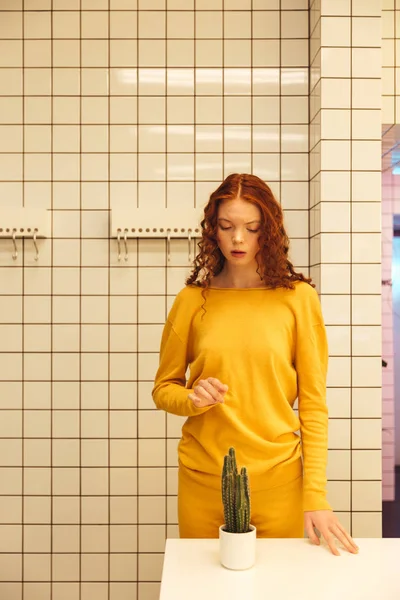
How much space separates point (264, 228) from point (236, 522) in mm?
725

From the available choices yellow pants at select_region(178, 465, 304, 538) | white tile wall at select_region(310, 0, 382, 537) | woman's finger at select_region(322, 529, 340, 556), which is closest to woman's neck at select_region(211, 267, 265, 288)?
yellow pants at select_region(178, 465, 304, 538)

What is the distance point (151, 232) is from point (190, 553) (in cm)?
145

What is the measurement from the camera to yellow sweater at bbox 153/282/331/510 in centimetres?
156

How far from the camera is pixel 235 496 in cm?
127

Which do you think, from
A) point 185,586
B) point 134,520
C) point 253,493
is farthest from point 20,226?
point 185,586

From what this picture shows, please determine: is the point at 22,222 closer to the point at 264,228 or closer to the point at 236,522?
the point at 264,228

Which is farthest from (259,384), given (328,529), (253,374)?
(328,529)

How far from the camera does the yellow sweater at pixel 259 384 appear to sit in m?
1.56

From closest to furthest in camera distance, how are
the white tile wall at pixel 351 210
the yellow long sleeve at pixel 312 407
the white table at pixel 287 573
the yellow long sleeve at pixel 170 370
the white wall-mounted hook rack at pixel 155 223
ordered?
the white table at pixel 287 573
the yellow long sleeve at pixel 312 407
the yellow long sleeve at pixel 170 370
the white tile wall at pixel 351 210
the white wall-mounted hook rack at pixel 155 223

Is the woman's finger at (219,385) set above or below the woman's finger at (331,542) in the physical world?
above

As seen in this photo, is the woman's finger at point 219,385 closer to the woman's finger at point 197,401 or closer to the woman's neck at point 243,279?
the woman's finger at point 197,401

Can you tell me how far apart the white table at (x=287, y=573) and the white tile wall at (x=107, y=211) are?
1.25 m

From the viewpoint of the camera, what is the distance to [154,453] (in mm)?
2617

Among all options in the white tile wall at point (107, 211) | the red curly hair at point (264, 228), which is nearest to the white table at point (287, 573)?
the red curly hair at point (264, 228)
